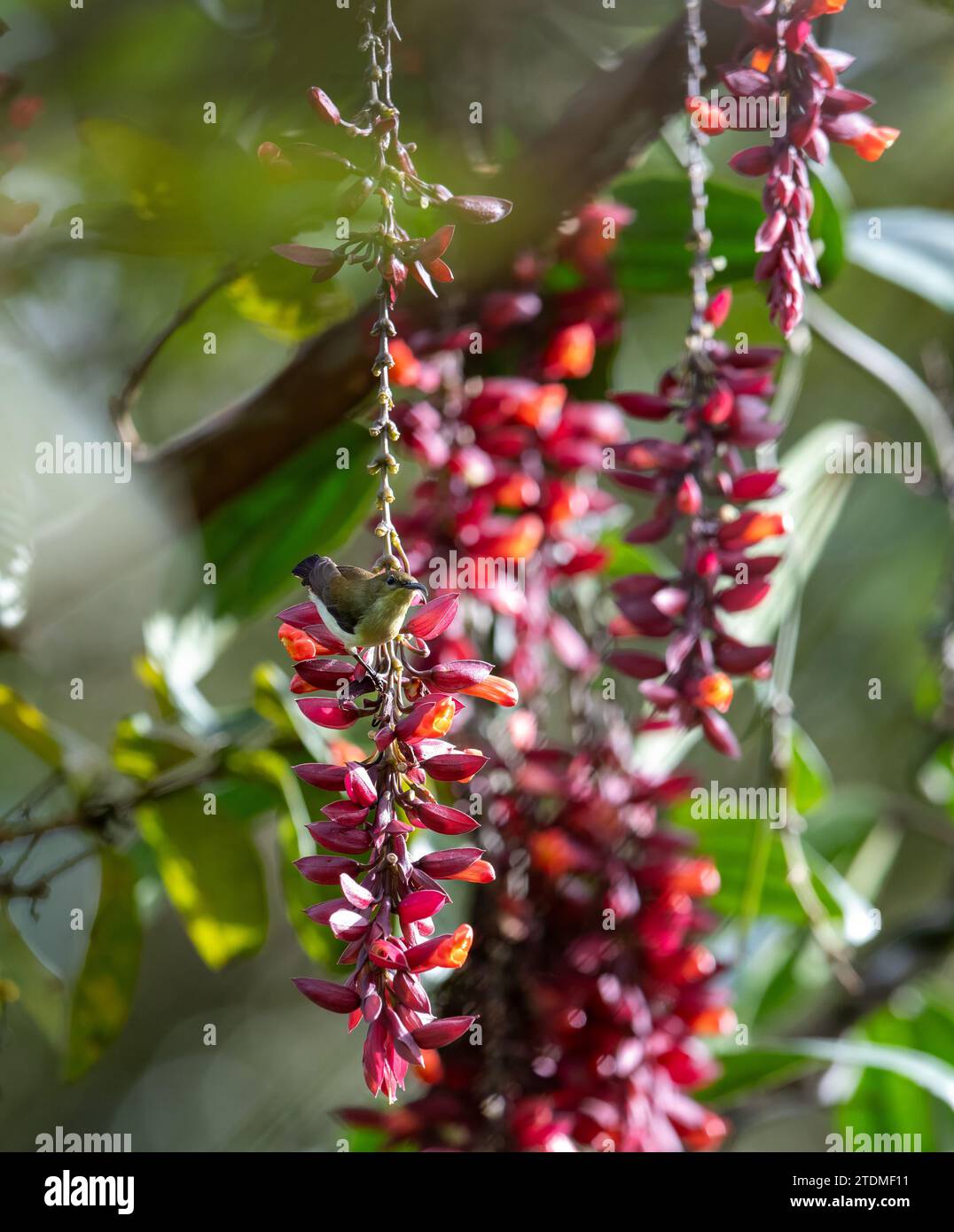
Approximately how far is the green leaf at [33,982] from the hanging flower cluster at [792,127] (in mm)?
636

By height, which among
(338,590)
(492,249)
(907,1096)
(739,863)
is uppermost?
(492,249)

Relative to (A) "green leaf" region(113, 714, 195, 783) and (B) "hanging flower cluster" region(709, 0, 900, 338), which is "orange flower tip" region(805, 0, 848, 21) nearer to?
(B) "hanging flower cluster" region(709, 0, 900, 338)

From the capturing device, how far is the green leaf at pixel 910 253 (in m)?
0.87

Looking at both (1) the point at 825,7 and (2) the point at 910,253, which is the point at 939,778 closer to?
(2) the point at 910,253

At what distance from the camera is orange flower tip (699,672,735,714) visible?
1.79 ft

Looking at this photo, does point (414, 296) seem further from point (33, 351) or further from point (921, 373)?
point (921, 373)

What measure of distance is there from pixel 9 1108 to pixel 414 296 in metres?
1.85

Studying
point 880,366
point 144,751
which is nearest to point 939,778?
point 880,366

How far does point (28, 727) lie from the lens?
2.54 feet

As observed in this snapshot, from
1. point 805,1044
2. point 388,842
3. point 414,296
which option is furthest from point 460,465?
point 805,1044

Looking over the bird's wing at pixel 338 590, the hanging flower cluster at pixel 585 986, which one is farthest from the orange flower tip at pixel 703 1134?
the bird's wing at pixel 338 590

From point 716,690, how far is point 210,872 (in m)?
0.40

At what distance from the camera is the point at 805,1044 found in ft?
3.14
